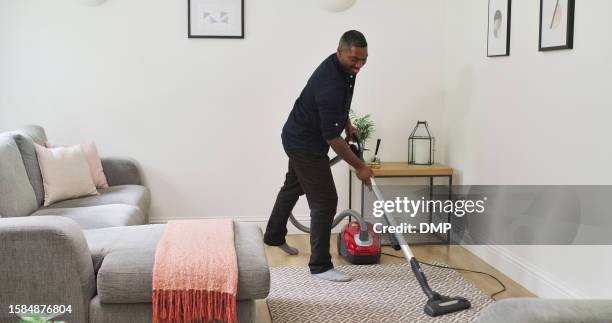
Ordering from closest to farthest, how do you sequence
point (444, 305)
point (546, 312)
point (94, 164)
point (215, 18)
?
point (546, 312), point (444, 305), point (94, 164), point (215, 18)

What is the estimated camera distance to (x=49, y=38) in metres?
4.42

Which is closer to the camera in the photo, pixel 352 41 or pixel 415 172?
pixel 352 41

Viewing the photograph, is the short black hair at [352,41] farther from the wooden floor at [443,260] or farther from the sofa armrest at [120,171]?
the sofa armrest at [120,171]

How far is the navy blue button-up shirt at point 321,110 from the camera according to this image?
3.34 metres

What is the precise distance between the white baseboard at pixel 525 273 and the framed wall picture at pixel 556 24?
3.71 feet

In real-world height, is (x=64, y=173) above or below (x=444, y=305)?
above

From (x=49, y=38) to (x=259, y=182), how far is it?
1.68 meters

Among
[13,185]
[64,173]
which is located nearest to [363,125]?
[64,173]

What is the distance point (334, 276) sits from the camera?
142 inches

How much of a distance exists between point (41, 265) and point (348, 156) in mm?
1560

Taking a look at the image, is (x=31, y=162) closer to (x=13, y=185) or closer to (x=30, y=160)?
(x=30, y=160)

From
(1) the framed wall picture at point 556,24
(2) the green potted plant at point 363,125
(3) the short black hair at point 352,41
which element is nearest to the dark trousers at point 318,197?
(3) the short black hair at point 352,41

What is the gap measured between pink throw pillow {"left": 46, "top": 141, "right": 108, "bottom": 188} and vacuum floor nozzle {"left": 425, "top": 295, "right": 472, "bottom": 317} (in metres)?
2.22

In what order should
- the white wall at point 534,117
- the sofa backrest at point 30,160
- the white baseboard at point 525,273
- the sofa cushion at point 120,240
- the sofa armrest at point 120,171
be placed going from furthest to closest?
the sofa armrest at point 120,171, the sofa backrest at point 30,160, the white baseboard at point 525,273, the white wall at point 534,117, the sofa cushion at point 120,240
